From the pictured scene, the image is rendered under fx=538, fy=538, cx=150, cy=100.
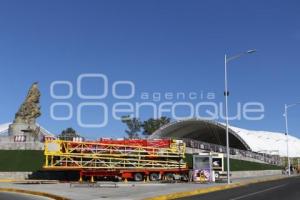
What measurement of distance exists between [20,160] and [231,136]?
6437 centimetres

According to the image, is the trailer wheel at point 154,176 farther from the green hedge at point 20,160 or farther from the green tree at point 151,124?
the green tree at point 151,124

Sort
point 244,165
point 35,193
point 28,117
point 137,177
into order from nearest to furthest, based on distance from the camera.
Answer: point 35,193 < point 137,177 < point 28,117 < point 244,165

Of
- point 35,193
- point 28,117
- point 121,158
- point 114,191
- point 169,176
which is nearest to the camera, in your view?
point 35,193

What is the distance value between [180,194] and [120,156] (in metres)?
17.5

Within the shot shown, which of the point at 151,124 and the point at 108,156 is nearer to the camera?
the point at 108,156

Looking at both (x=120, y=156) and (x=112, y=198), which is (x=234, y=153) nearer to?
(x=120, y=156)

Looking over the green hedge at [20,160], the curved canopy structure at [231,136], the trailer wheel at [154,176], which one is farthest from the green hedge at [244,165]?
the green hedge at [20,160]

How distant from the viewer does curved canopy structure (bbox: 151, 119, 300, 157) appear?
312 ft

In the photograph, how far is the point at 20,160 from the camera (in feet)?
161

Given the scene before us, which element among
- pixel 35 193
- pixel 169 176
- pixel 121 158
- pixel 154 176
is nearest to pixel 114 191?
pixel 35 193

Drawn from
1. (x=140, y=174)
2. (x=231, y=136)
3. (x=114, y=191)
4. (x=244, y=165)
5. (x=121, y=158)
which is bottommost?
(x=114, y=191)

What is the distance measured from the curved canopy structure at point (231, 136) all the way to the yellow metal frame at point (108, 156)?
1682 inches

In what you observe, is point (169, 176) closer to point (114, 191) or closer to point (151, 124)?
point (114, 191)

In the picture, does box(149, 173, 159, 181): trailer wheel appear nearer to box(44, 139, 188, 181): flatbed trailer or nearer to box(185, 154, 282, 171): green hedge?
box(44, 139, 188, 181): flatbed trailer
